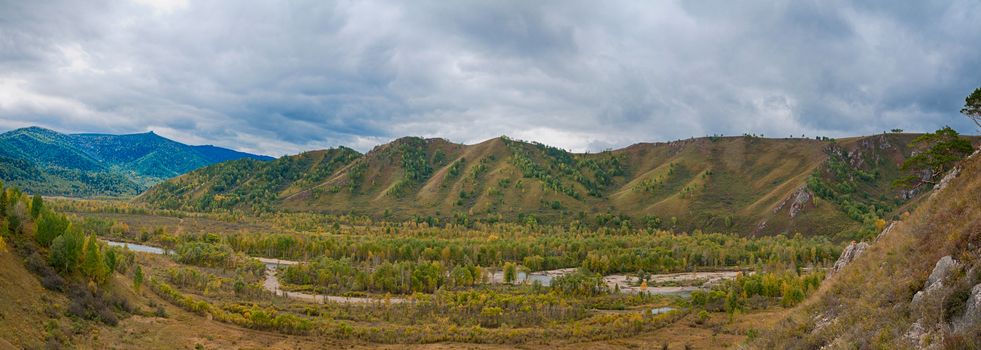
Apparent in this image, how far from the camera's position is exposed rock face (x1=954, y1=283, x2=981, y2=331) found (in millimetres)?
21286

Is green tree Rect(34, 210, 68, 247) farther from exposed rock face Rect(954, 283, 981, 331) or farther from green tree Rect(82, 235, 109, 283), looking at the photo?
exposed rock face Rect(954, 283, 981, 331)

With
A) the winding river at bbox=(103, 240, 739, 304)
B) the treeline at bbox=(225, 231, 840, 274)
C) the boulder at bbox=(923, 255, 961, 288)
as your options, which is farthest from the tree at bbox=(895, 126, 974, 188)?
the treeline at bbox=(225, 231, 840, 274)

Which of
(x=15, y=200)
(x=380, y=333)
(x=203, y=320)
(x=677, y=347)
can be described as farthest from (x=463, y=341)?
(x=15, y=200)

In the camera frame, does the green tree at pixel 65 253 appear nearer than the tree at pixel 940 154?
No

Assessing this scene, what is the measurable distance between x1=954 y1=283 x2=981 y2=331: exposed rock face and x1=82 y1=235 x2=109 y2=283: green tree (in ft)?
291

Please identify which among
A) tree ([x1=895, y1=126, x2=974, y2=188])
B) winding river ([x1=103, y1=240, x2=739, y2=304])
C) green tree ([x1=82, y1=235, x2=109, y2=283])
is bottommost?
winding river ([x1=103, y1=240, x2=739, y2=304])

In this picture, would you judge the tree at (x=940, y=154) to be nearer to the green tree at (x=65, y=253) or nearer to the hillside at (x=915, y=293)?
the hillside at (x=915, y=293)

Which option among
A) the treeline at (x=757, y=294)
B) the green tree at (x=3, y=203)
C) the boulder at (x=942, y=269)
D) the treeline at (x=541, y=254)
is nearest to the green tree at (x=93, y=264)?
the green tree at (x=3, y=203)

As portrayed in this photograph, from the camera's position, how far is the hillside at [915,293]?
22.9 m

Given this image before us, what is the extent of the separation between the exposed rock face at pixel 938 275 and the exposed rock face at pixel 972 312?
9.31 ft

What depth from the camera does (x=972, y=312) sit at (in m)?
21.6

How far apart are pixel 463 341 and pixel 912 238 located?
60373 mm

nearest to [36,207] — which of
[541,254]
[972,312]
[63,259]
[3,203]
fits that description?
[3,203]

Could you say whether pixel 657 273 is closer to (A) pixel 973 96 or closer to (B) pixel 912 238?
(A) pixel 973 96
